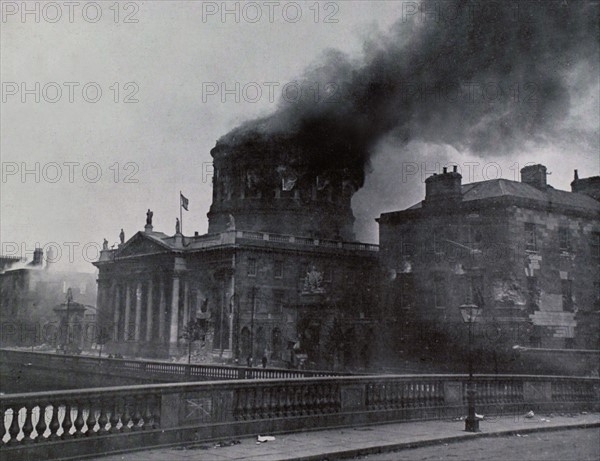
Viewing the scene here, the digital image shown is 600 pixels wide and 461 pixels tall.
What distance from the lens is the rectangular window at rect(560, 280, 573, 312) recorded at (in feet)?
126

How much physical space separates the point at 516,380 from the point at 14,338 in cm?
7946

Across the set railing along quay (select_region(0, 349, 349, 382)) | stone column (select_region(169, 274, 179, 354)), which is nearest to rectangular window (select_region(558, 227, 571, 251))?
railing along quay (select_region(0, 349, 349, 382))

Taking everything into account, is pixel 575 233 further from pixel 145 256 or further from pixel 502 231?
pixel 145 256

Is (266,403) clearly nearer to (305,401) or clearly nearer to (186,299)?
(305,401)

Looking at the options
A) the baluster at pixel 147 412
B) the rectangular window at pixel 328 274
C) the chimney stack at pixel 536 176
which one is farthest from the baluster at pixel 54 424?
the rectangular window at pixel 328 274

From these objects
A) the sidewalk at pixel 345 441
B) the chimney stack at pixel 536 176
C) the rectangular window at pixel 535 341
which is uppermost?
the chimney stack at pixel 536 176

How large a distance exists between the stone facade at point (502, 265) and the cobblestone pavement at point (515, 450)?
21.6m

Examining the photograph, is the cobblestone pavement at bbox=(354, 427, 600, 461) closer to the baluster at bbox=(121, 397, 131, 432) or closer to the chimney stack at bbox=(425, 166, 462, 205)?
the baluster at bbox=(121, 397, 131, 432)

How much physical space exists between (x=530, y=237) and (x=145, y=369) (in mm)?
21424

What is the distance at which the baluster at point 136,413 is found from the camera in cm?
1096

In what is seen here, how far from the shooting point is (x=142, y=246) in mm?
66125

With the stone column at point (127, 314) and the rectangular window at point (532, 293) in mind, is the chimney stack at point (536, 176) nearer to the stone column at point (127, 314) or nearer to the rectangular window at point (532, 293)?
the rectangular window at point (532, 293)

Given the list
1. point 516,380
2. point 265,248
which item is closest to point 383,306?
point 265,248

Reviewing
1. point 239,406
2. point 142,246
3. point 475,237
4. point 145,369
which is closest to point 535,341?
point 475,237
